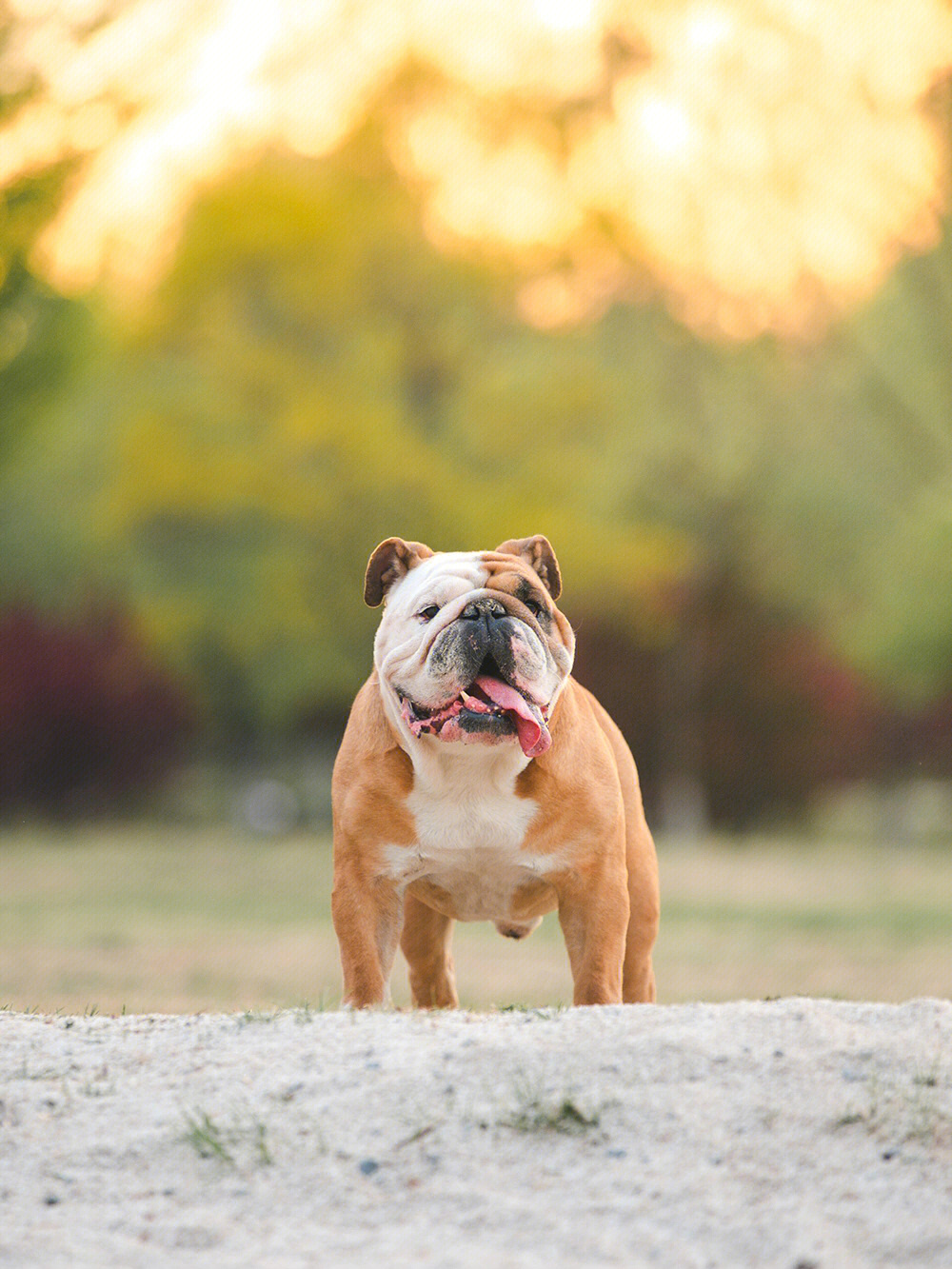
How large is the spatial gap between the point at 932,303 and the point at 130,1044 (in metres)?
25.0

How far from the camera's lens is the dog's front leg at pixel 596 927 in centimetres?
508

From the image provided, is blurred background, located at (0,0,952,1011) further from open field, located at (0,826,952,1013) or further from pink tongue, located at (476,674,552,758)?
pink tongue, located at (476,674,552,758)

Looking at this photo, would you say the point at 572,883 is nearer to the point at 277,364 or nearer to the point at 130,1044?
the point at 130,1044

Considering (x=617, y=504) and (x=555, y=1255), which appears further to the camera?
(x=617, y=504)

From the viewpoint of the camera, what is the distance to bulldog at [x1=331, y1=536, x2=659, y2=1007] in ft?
15.9

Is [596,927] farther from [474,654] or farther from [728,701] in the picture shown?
[728,701]

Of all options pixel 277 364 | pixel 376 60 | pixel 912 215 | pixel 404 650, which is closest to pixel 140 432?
pixel 277 364

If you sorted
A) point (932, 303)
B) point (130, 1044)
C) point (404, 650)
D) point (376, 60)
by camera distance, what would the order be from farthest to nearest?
point (376, 60) < point (932, 303) < point (404, 650) < point (130, 1044)

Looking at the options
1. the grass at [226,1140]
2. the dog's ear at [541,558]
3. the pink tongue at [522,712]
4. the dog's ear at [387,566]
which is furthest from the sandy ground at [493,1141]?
the dog's ear at [541,558]

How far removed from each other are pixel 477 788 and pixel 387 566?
0.89m

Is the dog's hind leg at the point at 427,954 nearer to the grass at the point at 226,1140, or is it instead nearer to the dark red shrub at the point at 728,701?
the grass at the point at 226,1140

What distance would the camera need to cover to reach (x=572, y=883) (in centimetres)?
511

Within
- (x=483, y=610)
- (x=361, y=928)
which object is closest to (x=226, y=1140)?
(x=361, y=928)

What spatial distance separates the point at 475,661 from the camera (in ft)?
15.7
